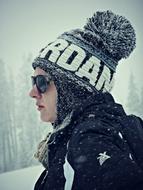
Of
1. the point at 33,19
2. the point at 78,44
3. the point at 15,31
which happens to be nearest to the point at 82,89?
the point at 78,44

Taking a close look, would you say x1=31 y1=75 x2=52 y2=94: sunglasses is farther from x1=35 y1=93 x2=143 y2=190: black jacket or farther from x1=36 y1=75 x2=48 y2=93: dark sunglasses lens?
x1=35 y1=93 x2=143 y2=190: black jacket

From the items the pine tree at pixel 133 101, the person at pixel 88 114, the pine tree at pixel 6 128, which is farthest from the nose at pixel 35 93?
the pine tree at pixel 6 128

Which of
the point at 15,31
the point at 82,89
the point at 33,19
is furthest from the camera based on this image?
the point at 33,19

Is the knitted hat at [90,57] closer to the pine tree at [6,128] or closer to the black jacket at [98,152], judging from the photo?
the black jacket at [98,152]

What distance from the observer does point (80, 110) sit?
148 centimetres

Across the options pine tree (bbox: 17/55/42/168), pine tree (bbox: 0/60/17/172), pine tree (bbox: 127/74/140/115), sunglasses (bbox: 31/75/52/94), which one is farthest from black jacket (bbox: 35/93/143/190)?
pine tree (bbox: 0/60/17/172)

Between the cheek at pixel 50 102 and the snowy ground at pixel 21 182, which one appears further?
the snowy ground at pixel 21 182

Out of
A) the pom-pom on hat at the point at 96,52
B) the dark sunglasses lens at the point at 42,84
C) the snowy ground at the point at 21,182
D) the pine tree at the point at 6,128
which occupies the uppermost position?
the pom-pom on hat at the point at 96,52

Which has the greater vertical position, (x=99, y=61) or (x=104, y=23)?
(x=104, y=23)

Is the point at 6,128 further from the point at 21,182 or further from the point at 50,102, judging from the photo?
the point at 50,102

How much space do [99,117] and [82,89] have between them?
0.35 metres

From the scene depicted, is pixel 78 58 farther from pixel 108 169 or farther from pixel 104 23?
pixel 108 169

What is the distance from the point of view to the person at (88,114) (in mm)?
1184

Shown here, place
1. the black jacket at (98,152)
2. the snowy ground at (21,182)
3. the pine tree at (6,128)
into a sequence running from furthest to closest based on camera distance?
the pine tree at (6,128) < the snowy ground at (21,182) < the black jacket at (98,152)
